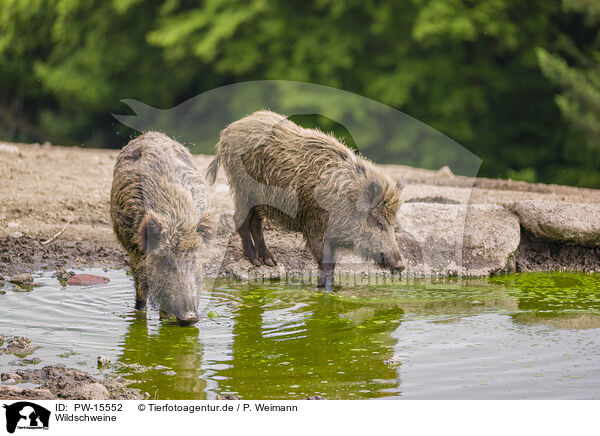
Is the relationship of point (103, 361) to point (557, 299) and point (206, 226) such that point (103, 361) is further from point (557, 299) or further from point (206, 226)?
point (557, 299)

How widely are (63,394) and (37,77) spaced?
12.8 m

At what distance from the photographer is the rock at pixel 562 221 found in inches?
274

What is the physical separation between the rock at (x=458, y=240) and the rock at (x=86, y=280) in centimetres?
278

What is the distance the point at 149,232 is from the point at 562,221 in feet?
13.1

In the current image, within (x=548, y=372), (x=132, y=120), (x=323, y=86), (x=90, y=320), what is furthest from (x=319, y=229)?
(x=132, y=120)

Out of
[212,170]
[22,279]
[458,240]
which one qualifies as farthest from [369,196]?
[22,279]

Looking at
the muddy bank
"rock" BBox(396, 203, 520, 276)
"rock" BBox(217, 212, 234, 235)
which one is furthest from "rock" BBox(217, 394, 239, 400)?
"rock" BBox(217, 212, 234, 235)

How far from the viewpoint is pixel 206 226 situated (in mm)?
5125

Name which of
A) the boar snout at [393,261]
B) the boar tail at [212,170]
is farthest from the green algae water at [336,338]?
the boar tail at [212,170]

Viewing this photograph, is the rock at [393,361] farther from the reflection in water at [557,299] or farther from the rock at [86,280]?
the rock at [86,280]

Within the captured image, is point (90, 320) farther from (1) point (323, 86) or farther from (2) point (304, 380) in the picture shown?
(1) point (323, 86)

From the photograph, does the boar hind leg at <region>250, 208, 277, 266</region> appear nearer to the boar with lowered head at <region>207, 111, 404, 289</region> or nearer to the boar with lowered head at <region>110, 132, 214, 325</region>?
the boar with lowered head at <region>207, 111, 404, 289</region>

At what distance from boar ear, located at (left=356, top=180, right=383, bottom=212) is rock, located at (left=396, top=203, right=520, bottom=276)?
92cm

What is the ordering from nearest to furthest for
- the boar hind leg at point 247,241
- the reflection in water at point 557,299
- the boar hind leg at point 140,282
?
the boar hind leg at point 140,282 < the reflection in water at point 557,299 < the boar hind leg at point 247,241
